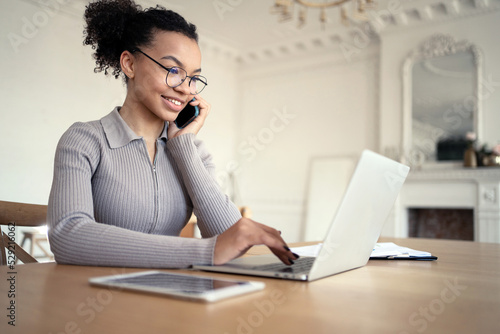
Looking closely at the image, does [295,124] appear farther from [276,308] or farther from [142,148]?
[276,308]

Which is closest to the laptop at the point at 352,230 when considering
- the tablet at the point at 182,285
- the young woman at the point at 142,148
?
the tablet at the point at 182,285

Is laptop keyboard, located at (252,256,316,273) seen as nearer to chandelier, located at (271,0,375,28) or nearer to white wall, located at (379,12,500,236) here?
chandelier, located at (271,0,375,28)

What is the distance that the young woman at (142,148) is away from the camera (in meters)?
1.14

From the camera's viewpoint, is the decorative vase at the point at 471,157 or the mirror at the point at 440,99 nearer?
the decorative vase at the point at 471,157

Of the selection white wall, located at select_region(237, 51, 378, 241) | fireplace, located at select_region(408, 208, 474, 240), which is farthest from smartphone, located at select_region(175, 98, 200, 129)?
white wall, located at select_region(237, 51, 378, 241)

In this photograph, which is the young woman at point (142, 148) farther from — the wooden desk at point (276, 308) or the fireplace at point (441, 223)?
the fireplace at point (441, 223)

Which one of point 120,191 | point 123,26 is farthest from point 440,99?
point 120,191

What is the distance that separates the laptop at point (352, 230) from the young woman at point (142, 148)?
1.24 feet

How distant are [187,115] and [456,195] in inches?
165

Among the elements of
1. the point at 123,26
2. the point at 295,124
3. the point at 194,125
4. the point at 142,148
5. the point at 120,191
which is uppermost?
the point at 295,124

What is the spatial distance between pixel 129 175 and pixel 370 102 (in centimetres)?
498

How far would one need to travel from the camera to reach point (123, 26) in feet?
4.65

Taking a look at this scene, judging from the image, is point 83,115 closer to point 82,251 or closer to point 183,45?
point 183,45

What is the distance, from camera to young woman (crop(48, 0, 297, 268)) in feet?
3.73
